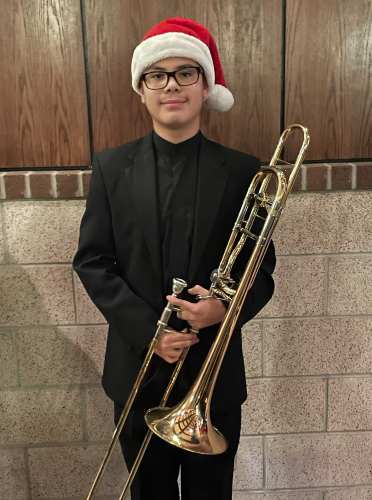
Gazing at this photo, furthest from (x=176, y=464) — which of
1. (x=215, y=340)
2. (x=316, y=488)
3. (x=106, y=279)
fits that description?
(x=316, y=488)

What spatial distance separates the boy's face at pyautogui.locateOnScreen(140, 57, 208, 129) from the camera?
4.42ft

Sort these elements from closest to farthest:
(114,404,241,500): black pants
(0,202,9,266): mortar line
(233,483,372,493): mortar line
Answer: (114,404,241,500): black pants, (0,202,9,266): mortar line, (233,483,372,493): mortar line

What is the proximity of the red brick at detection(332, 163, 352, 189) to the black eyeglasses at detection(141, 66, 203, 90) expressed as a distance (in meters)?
0.71

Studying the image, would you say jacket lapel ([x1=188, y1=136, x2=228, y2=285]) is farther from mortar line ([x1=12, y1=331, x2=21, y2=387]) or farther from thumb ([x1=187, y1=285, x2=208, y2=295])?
mortar line ([x1=12, y1=331, x2=21, y2=387])

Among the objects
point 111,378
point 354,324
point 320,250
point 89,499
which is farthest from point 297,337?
point 89,499

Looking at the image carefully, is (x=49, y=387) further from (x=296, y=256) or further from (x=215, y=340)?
(x=296, y=256)

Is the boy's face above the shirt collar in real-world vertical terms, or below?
above

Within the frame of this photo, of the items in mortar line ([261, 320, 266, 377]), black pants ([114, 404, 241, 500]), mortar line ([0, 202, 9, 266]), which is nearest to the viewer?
black pants ([114, 404, 241, 500])

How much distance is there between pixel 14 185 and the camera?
1815 mm

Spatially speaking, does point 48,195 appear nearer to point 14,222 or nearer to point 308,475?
point 14,222

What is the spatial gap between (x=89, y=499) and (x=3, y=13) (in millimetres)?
1612

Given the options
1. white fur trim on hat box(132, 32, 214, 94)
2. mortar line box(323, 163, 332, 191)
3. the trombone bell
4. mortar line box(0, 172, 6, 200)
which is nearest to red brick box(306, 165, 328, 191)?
mortar line box(323, 163, 332, 191)

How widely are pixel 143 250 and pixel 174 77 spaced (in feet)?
1.56

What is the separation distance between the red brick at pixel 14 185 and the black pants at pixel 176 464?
0.84 m
